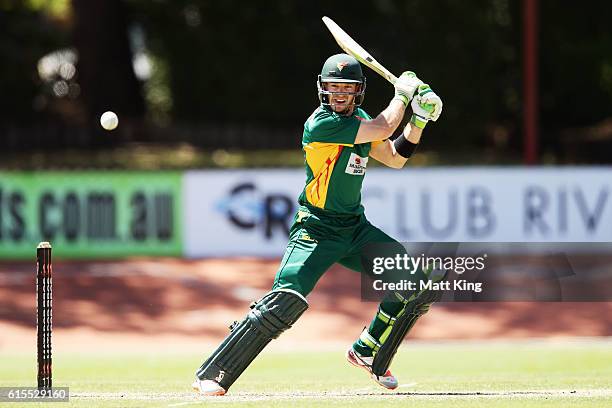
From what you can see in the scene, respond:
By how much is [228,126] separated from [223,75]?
112 centimetres

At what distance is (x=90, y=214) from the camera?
677 inches

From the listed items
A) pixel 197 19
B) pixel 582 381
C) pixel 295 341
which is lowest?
pixel 295 341

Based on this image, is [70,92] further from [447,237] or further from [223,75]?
[447,237]

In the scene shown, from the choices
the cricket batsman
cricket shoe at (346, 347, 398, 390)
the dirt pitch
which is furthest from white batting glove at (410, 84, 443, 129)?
the dirt pitch

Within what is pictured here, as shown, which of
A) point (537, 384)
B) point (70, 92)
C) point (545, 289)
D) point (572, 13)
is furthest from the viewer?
point (70, 92)

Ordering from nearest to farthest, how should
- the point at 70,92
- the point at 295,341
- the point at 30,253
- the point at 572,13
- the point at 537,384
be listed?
the point at 537,384, the point at 295,341, the point at 30,253, the point at 572,13, the point at 70,92

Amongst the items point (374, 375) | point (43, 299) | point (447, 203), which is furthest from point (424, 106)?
point (447, 203)

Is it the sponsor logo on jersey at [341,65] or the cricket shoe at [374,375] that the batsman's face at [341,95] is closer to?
the sponsor logo on jersey at [341,65]

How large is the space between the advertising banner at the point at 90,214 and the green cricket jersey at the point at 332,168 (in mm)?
9801

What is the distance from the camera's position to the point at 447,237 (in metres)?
16.9

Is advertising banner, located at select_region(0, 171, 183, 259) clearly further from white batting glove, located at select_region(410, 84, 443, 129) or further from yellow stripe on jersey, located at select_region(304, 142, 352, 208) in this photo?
white batting glove, located at select_region(410, 84, 443, 129)

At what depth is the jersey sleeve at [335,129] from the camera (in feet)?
24.2

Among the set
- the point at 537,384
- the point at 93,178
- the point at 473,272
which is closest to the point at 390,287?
the point at 473,272

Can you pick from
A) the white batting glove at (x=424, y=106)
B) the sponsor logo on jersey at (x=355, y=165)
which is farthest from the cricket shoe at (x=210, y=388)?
the white batting glove at (x=424, y=106)
